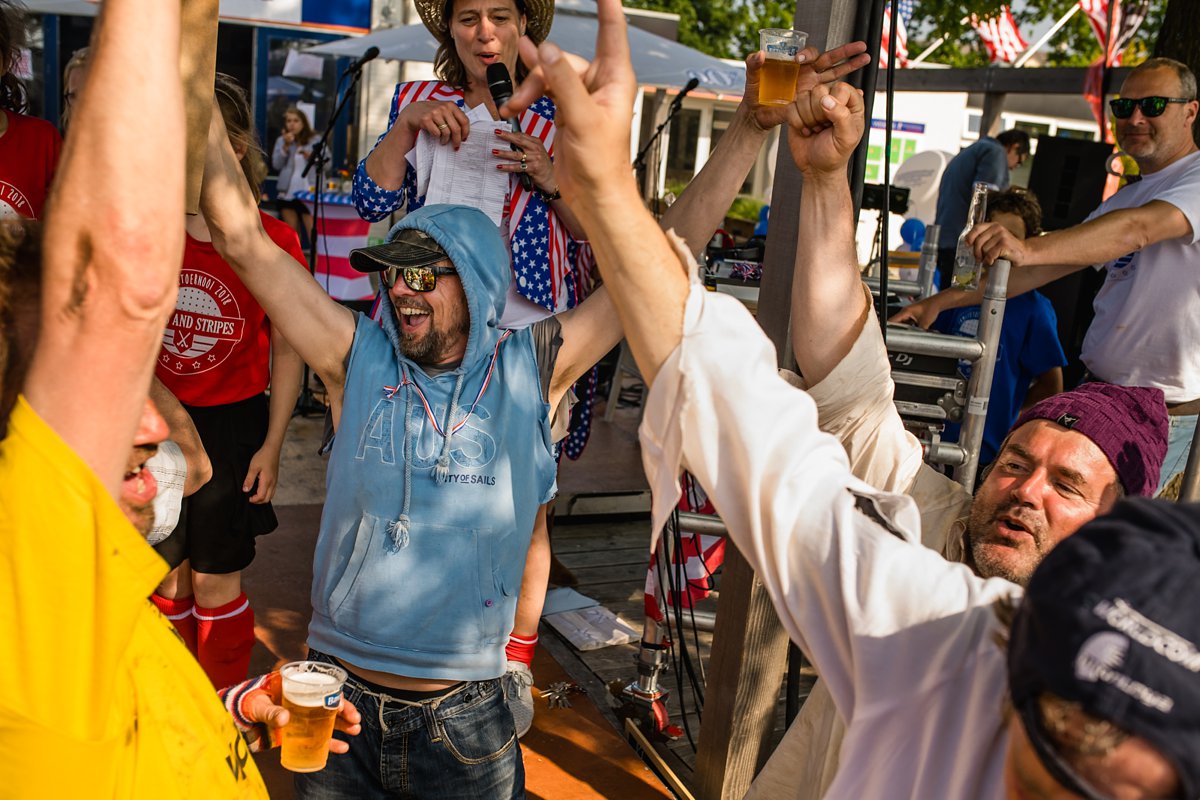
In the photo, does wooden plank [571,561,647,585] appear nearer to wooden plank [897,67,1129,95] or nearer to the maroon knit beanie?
the maroon knit beanie

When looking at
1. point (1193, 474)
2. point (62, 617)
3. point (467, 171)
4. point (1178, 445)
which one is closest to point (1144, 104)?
point (1178, 445)

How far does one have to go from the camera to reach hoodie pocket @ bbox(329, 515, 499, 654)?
2.29m

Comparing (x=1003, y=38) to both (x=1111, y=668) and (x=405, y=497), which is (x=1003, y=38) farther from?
(x=1111, y=668)

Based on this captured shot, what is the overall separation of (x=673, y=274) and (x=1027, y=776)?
713mm

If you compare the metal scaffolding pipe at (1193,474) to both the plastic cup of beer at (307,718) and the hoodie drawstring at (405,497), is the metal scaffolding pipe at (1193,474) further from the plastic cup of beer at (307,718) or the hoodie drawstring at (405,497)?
the plastic cup of beer at (307,718)

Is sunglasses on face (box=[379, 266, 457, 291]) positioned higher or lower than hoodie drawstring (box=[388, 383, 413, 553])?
higher

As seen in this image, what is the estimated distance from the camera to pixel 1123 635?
0.94 meters

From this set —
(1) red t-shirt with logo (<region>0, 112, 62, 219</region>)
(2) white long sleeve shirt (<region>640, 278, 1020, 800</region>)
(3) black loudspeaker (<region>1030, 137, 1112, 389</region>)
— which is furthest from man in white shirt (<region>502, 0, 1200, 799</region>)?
(3) black loudspeaker (<region>1030, 137, 1112, 389</region>)

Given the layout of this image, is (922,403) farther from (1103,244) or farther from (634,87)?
(634,87)

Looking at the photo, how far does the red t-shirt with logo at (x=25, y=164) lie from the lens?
9.83 ft

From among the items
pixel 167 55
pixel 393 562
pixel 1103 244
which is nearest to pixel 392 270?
pixel 393 562

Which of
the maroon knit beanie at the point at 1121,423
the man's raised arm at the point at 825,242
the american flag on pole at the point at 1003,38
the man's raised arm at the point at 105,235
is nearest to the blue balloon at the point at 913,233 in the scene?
the american flag on pole at the point at 1003,38

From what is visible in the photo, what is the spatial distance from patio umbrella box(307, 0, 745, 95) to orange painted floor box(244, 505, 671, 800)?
15.9 ft

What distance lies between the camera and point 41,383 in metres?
1.03
